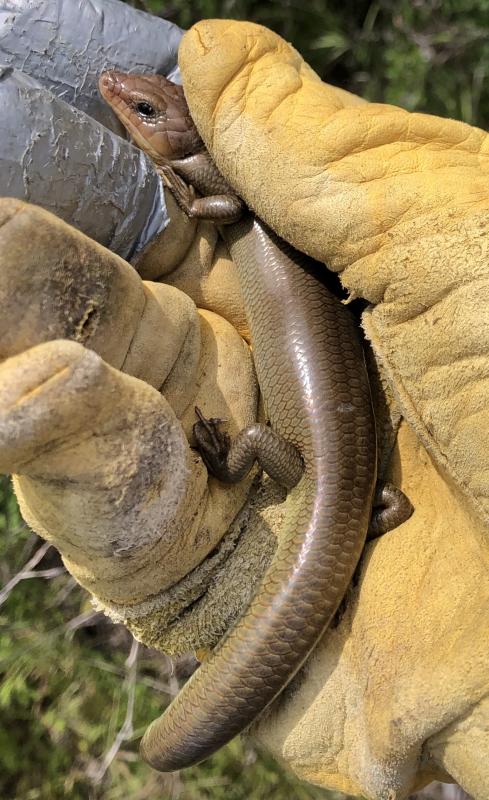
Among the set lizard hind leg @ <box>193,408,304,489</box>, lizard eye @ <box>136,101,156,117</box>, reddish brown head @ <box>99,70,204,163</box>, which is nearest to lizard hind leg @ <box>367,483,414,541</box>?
lizard hind leg @ <box>193,408,304,489</box>

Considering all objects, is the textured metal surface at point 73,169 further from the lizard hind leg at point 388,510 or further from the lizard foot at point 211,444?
the lizard hind leg at point 388,510

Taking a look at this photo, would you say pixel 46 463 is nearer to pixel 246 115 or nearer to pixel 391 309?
pixel 391 309

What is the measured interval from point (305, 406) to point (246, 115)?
0.81 metres

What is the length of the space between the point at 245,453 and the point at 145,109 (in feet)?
3.92

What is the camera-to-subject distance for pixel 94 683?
10.1 ft

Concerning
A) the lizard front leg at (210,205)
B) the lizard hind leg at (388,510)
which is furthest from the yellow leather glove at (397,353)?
the lizard front leg at (210,205)

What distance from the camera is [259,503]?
72.0 inches

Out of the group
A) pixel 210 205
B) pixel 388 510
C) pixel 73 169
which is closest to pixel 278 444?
pixel 388 510

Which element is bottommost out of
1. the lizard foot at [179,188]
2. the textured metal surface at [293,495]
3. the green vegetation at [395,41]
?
the textured metal surface at [293,495]

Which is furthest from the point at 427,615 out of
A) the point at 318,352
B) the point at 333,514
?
the point at 318,352

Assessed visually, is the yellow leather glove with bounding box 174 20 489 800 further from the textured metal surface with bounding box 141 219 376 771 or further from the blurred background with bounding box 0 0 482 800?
the blurred background with bounding box 0 0 482 800

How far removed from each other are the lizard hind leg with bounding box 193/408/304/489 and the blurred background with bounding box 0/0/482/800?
4.98 feet

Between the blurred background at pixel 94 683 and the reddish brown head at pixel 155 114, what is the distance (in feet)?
4.37

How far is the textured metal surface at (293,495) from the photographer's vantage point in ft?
5.11
